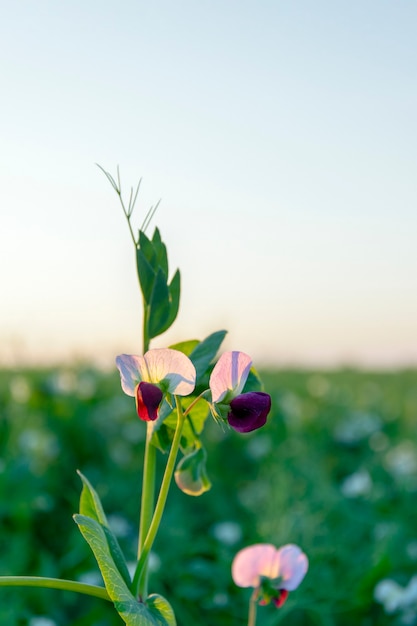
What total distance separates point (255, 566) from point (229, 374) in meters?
0.43

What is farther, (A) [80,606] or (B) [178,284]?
(A) [80,606]

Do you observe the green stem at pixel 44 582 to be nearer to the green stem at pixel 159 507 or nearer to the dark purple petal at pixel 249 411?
the green stem at pixel 159 507

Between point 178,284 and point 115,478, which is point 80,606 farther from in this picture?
point 178,284

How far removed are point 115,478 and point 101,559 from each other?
2280 mm

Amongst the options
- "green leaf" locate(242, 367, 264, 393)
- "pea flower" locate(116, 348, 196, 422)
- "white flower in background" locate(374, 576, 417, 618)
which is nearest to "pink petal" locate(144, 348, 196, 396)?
"pea flower" locate(116, 348, 196, 422)

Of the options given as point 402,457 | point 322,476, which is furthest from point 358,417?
point 322,476

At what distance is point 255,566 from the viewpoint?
1.00 m

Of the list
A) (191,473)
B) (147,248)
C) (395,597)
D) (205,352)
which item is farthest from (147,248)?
(395,597)

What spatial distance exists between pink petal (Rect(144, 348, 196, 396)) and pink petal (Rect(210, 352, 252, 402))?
0.03 meters

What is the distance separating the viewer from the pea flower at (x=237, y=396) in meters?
0.65

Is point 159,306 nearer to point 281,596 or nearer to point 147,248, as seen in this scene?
point 147,248

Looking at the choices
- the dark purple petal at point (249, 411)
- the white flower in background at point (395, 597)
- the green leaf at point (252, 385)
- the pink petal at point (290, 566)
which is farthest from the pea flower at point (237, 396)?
the white flower in background at point (395, 597)

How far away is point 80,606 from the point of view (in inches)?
80.0

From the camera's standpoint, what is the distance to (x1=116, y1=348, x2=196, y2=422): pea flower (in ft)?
2.19
